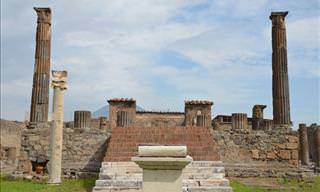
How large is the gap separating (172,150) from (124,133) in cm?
1075

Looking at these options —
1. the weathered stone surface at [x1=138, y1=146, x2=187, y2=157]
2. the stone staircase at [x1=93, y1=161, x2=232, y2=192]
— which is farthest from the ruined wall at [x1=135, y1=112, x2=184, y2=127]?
the weathered stone surface at [x1=138, y1=146, x2=187, y2=157]

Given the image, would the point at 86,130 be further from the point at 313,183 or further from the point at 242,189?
the point at 313,183

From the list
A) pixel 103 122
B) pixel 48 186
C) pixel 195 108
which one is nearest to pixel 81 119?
pixel 48 186

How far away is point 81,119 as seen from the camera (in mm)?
17500

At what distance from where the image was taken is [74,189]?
12281mm

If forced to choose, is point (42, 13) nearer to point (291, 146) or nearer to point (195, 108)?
point (291, 146)

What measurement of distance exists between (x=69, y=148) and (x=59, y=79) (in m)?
3.11

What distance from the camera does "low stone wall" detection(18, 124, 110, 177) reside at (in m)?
15.6

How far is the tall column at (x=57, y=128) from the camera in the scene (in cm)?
1361

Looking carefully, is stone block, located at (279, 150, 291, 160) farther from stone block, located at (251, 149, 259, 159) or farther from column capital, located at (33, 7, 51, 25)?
column capital, located at (33, 7, 51, 25)

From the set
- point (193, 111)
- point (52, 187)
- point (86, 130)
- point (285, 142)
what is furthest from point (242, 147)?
point (193, 111)

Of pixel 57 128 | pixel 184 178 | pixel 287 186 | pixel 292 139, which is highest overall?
pixel 57 128

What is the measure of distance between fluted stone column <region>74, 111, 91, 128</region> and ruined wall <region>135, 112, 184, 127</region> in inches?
579

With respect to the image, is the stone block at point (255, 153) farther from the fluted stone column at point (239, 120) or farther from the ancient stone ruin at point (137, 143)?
the fluted stone column at point (239, 120)
